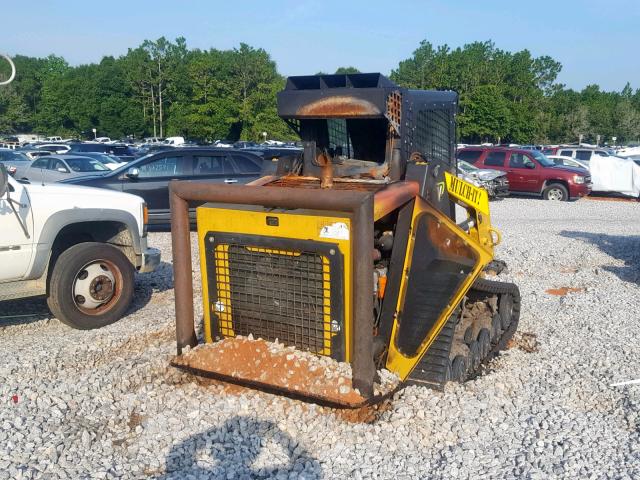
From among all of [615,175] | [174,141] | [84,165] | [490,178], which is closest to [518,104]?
[174,141]

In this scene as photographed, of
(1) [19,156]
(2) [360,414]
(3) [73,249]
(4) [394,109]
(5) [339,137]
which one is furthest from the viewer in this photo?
(1) [19,156]

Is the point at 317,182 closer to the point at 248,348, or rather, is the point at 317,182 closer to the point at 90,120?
the point at 248,348

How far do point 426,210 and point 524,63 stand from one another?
3401 inches

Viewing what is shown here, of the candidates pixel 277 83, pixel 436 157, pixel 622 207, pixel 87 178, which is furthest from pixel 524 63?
pixel 436 157

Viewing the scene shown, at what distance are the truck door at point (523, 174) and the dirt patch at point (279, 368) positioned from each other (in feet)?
61.1

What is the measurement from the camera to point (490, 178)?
2064 cm

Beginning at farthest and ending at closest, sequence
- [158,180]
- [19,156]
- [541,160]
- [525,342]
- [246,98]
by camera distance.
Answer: [246,98]
[19,156]
[541,160]
[158,180]
[525,342]

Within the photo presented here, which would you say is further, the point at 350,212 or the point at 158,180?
the point at 158,180

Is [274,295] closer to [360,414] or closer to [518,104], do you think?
[360,414]

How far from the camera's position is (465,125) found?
72688 millimetres

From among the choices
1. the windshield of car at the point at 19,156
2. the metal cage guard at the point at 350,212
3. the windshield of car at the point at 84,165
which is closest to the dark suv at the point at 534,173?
the windshield of car at the point at 84,165

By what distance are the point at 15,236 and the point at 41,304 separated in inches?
70.6

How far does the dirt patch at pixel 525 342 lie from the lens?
21.4ft

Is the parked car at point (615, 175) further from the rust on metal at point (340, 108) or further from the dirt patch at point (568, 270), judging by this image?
the rust on metal at point (340, 108)
